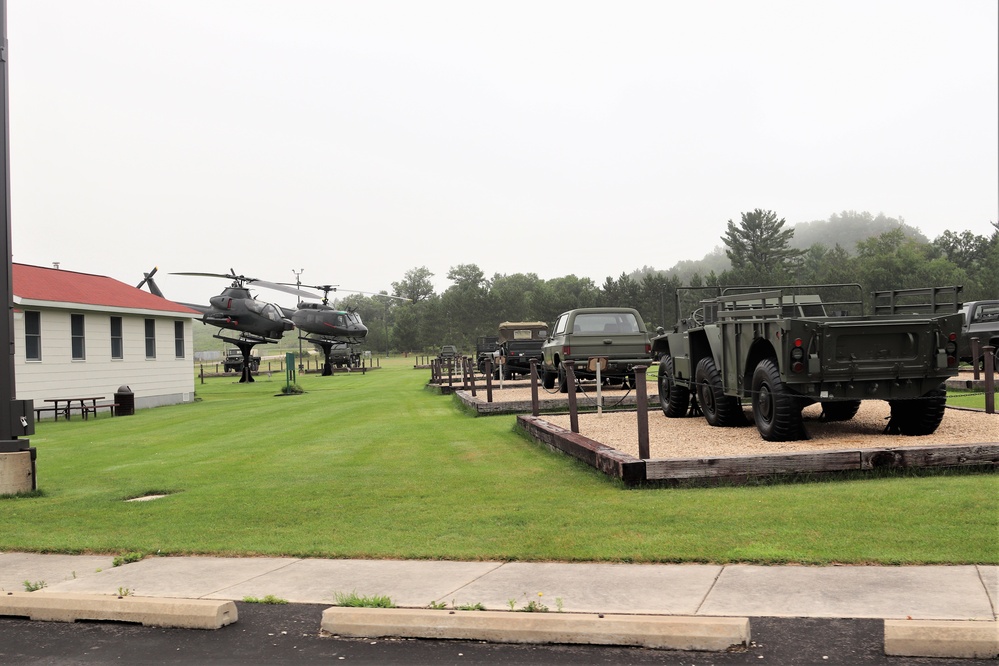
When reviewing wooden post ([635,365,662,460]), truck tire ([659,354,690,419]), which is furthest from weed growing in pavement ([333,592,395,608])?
truck tire ([659,354,690,419])

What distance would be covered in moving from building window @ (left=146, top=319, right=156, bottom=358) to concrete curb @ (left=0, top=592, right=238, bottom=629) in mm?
29631

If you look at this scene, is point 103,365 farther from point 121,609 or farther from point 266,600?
point 266,600

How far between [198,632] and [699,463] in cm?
534

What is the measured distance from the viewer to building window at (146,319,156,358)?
34.1 meters

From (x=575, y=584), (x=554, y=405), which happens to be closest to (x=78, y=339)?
(x=554, y=405)

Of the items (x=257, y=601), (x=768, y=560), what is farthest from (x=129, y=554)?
(x=768, y=560)

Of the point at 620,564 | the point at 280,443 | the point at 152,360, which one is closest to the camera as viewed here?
→ the point at 620,564

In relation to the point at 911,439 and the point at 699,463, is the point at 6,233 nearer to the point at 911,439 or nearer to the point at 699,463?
the point at 699,463

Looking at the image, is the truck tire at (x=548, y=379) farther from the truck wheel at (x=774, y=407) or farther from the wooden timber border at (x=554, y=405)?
the truck wheel at (x=774, y=407)

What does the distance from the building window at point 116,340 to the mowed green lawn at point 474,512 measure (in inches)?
725

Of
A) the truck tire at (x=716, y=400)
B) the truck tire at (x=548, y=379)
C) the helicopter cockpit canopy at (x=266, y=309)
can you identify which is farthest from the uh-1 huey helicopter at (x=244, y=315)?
the truck tire at (x=716, y=400)

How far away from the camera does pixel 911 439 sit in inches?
425

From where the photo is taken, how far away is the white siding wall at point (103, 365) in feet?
89.2

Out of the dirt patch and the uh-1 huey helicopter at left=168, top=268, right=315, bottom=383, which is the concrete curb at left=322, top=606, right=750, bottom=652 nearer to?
the dirt patch
